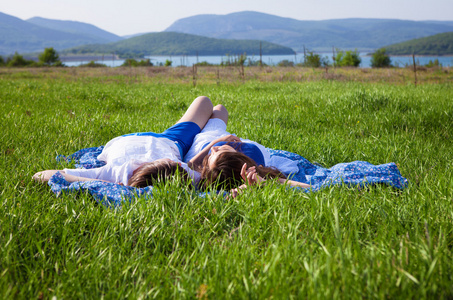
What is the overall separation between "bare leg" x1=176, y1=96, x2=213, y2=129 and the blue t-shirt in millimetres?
1086

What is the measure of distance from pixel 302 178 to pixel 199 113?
1917 millimetres

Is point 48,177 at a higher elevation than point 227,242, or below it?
higher

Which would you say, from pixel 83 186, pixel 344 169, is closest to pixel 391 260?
pixel 344 169

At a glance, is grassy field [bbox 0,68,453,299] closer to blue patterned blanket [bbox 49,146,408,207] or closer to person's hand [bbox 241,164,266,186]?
blue patterned blanket [bbox 49,146,408,207]

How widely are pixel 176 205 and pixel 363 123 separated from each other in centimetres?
421

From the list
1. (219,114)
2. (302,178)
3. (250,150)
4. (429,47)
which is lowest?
(302,178)

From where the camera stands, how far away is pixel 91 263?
1.59 metres

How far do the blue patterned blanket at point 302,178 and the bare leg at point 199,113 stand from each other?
3.96 ft

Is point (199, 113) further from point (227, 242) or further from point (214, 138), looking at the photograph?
point (227, 242)

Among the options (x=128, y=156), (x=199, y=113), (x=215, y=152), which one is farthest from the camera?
(x=199, y=113)

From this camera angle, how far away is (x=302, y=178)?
136 inches

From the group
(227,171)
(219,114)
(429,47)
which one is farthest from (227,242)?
(429,47)

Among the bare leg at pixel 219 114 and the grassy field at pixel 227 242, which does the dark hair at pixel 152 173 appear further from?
the bare leg at pixel 219 114

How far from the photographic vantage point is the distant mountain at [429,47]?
145600mm
